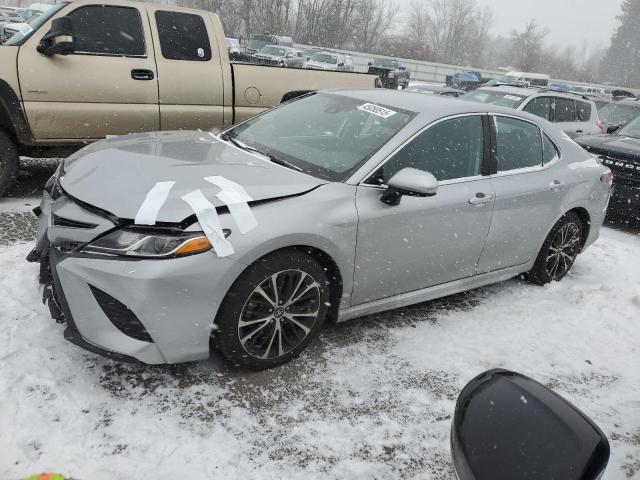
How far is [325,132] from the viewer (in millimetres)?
3762

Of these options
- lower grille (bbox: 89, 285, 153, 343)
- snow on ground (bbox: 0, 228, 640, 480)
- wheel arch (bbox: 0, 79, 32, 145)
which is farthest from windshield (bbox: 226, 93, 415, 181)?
wheel arch (bbox: 0, 79, 32, 145)

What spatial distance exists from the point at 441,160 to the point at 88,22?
406 centimetres

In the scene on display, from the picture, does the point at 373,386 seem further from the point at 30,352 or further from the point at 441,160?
the point at 30,352

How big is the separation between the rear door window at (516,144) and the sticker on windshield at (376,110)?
0.91 meters

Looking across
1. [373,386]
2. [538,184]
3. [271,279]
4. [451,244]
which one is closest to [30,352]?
[271,279]

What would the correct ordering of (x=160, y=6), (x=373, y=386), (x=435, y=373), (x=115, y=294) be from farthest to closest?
1. (x=160, y=6)
2. (x=435, y=373)
3. (x=373, y=386)
4. (x=115, y=294)

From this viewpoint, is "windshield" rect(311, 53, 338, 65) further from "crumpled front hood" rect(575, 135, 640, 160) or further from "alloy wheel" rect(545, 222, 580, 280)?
"alloy wheel" rect(545, 222, 580, 280)

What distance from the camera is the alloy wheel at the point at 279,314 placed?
2855 millimetres

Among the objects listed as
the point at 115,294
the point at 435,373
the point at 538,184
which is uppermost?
the point at 538,184

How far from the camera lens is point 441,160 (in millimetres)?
3654

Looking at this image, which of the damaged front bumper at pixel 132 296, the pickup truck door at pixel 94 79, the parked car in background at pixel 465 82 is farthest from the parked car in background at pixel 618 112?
the parked car in background at pixel 465 82

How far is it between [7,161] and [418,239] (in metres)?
4.15

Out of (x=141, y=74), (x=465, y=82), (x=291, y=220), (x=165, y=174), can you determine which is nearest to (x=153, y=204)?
(x=165, y=174)

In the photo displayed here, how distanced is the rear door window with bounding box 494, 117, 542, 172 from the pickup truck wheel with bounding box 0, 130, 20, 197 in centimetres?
450
